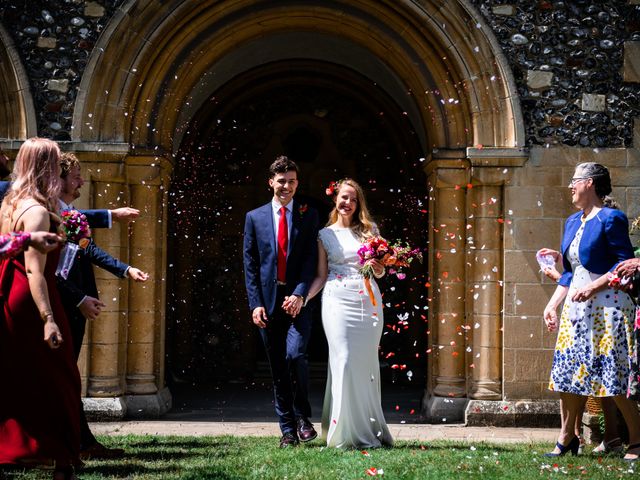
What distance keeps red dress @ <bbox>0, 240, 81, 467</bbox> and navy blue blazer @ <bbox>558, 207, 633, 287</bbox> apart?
2971mm

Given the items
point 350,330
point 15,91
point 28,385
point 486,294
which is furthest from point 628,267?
point 15,91

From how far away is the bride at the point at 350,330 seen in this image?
4898 mm

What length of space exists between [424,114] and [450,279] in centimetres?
152

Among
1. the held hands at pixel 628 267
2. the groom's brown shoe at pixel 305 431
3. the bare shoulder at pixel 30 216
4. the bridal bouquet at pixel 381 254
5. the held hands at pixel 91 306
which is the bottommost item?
the groom's brown shoe at pixel 305 431

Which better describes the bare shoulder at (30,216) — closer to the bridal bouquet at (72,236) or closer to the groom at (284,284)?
the bridal bouquet at (72,236)

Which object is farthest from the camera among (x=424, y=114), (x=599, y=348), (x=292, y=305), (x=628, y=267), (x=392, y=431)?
(x=424, y=114)

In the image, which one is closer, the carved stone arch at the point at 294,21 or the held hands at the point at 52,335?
the held hands at the point at 52,335

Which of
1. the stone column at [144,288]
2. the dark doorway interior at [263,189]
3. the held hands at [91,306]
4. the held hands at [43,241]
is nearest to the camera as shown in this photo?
the held hands at [43,241]

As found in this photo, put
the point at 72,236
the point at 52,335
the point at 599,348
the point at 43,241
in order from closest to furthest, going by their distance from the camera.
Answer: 1. the point at 43,241
2. the point at 52,335
3. the point at 72,236
4. the point at 599,348

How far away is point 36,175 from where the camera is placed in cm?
366

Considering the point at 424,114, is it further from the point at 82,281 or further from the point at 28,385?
the point at 28,385

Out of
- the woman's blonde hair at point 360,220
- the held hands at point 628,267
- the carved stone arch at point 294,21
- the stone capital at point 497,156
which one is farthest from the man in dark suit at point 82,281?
the stone capital at point 497,156

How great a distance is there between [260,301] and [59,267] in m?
1.30

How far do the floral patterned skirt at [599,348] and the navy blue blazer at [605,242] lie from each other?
17 cm
